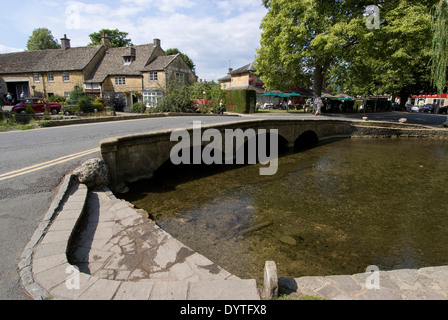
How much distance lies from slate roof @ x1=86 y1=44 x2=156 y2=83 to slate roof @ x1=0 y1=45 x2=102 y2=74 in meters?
1.71

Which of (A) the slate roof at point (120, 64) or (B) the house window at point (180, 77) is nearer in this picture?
(A) the slate roof at point (120, 64)

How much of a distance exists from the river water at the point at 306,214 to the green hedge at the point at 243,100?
16.9 meters

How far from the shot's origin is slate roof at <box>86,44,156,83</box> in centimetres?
3620

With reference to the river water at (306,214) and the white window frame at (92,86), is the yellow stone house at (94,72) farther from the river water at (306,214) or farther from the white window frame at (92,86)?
the river water at (306,214)

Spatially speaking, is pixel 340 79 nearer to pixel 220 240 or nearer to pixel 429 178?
pixel 429 178

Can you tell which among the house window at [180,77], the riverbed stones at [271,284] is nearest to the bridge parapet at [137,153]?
the riverbed stones at [271,284]

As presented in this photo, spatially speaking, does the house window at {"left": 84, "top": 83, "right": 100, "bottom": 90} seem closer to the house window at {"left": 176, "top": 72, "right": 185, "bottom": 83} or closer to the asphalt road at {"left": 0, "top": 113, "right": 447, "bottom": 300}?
the house window at {"left": 176, "top": 72, "right": 185, "bottom": 83}

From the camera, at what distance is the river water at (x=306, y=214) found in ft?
15.3

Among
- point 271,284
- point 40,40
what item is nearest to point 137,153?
point 271,284

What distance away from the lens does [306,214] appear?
6.48 meters

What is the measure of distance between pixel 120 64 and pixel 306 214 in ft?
128

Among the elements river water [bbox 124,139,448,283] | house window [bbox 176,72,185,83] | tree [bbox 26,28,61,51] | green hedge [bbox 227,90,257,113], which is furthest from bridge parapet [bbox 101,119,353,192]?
tree [bbox 26,28,61,51]

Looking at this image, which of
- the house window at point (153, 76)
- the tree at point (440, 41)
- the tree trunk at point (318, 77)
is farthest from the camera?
the house window at point (153, 76)

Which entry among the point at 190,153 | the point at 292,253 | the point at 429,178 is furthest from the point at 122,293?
the point at 429,178
